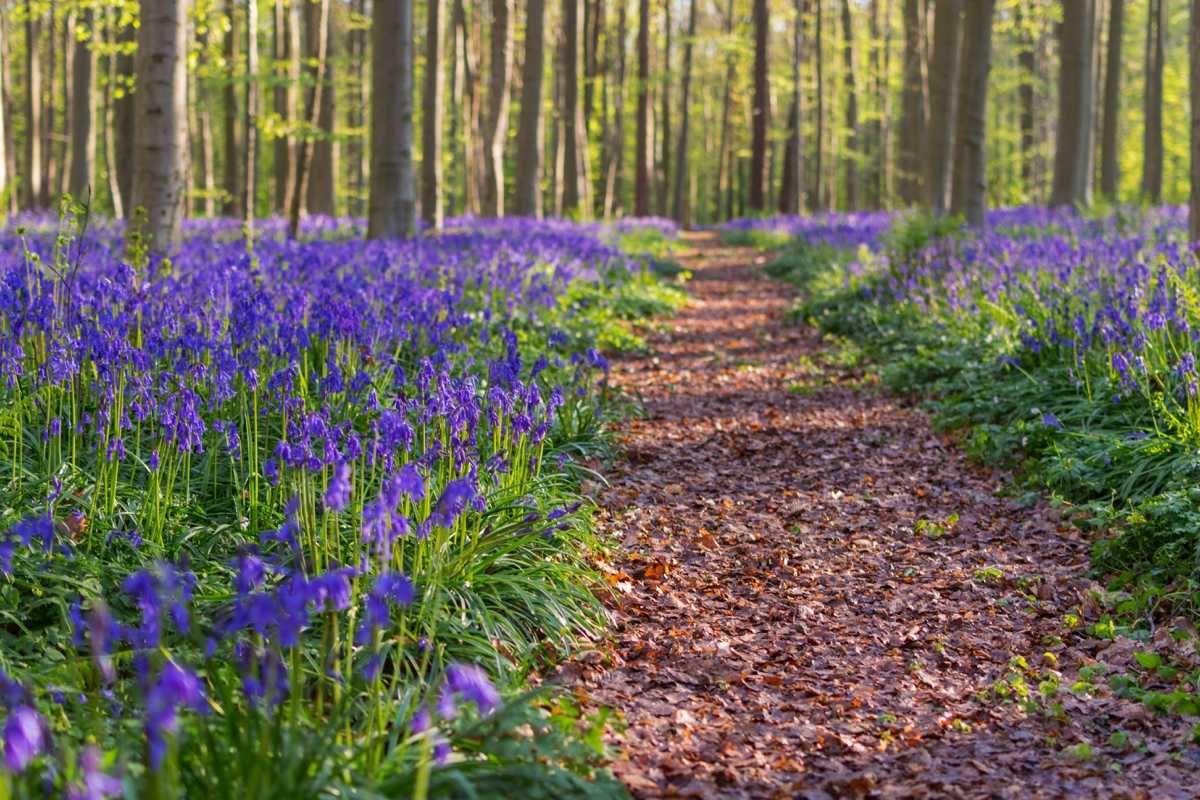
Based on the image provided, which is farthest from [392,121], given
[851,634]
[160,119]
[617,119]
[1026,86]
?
[617,119]

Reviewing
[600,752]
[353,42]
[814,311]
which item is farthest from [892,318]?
[353,42]

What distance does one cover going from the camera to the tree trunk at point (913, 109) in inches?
821

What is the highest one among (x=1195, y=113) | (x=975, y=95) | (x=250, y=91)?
(x=975, y=95)

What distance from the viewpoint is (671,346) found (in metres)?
10.2

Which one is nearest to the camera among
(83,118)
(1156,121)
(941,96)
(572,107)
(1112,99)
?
(941,96)

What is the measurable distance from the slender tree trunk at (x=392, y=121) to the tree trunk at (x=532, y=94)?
17.0ft

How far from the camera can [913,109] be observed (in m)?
24.7

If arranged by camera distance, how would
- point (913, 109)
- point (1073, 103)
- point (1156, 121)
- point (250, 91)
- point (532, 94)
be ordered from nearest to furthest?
point (250, 91)
point (1073, 103)
point (532, 94)
point (1156, 121)
point (913, 109)

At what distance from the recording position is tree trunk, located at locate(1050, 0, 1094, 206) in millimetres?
15773

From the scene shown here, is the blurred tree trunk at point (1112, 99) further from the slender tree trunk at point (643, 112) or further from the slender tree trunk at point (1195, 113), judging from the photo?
the slender tree trunk at point (1195, 113)

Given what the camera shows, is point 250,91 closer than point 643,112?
Yes

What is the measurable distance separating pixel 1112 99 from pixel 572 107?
11.5m

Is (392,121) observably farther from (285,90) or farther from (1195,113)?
(1195,113)

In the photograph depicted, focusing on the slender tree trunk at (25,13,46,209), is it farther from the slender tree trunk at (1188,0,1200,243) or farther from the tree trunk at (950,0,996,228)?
the slender tree trunk at (1188,0,1200,243)
